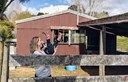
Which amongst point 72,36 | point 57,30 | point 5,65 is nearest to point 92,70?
point 72,36

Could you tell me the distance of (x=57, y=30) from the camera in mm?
22000

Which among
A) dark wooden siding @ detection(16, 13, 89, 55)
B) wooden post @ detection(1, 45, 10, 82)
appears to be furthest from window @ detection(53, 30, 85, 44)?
wooden post @ detection(1, 45, 10, 82)

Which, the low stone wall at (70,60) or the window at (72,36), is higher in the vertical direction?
the window at (72,36)

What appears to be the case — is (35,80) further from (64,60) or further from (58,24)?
(58,24)

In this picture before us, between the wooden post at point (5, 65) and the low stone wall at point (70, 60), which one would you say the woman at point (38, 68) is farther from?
the wooden post at point (5, 65)

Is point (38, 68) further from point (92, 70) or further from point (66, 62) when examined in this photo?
point (92, 70)

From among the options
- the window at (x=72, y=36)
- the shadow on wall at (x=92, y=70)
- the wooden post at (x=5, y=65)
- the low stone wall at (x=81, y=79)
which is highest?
the window at (x=72, y=36)

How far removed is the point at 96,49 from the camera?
23.2 meters

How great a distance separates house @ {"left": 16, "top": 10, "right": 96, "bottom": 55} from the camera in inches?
857

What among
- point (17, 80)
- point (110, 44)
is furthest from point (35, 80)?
point (110, 44)

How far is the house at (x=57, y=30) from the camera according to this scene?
71.4 feet

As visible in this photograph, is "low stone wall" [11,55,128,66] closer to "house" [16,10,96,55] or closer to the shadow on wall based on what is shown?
the shadow on wall

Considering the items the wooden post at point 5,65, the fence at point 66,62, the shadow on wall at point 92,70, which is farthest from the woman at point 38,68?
the shadow on wall at point 92,70

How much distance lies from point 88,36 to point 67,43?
1.84m
